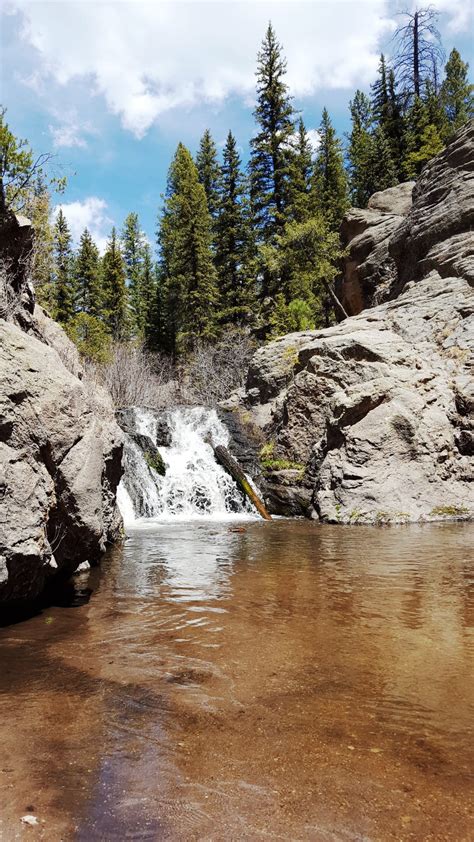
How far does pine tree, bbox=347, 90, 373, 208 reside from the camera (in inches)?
1421

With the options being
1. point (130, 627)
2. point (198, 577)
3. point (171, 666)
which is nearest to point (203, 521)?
point (198, 577)

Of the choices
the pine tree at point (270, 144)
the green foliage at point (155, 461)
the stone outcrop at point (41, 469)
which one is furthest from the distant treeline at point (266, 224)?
the stone outcrop at point (41, 469)

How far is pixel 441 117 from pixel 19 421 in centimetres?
3800

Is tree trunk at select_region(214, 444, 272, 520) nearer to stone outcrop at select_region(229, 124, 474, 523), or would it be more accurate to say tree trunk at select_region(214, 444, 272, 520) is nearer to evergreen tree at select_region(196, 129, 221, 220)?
stone outcrop at select_region(229, 124, 474, 523)

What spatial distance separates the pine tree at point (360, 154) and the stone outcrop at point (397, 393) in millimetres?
17287

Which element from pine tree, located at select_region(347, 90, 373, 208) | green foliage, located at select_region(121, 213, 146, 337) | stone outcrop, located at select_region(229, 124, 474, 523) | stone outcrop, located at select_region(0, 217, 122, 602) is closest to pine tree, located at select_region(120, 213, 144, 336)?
green foliage, located at select_region(121, 213, 146, 337)

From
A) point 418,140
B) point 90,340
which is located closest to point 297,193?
point 418,140

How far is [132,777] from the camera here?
237cm

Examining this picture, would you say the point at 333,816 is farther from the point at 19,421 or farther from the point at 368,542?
the point at 368,542

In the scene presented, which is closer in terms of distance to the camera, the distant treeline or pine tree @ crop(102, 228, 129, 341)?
the distant treeline

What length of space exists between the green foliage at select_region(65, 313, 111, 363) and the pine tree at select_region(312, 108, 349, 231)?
56.2ft

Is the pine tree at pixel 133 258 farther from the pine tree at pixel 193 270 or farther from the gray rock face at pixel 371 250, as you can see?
the gray rock face at pixel 371 250

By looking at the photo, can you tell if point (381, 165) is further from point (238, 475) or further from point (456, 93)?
point (238, 475)

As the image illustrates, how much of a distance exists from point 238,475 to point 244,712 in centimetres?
1136
